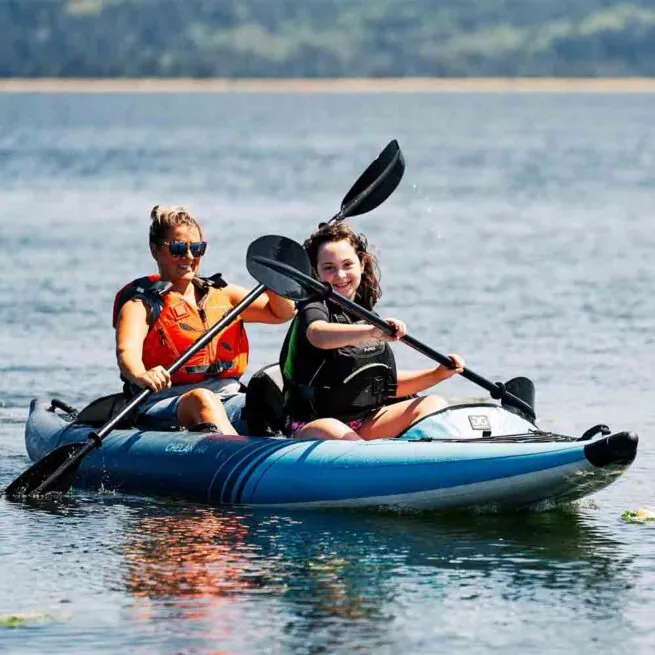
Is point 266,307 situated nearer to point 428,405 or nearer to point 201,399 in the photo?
point 201,399

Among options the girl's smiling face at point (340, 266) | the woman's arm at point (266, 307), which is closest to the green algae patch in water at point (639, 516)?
the girl's smiling face at point (340, 266)

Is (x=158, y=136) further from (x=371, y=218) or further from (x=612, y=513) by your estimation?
(x=612, y=513)

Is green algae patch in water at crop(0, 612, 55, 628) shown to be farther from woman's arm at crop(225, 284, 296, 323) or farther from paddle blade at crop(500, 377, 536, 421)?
paddle blade at crop(500, 377, 536, 421)

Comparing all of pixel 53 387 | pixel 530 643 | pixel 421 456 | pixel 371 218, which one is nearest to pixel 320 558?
pixel 421 456

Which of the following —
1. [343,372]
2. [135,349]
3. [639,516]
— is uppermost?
[135,349]

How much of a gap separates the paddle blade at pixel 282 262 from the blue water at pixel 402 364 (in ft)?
3.32

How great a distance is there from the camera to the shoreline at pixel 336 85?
167125mm

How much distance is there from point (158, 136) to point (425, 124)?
1778 centimetres

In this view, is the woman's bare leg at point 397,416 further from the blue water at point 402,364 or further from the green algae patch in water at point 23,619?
the green algae patch in water at point 23,619

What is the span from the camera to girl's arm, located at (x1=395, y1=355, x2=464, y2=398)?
9.05m

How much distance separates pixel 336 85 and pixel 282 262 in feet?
562

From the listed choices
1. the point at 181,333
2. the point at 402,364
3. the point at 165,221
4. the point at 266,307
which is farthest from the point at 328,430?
the point at 402,364

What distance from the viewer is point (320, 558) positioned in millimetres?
8312

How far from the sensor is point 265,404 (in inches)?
363
